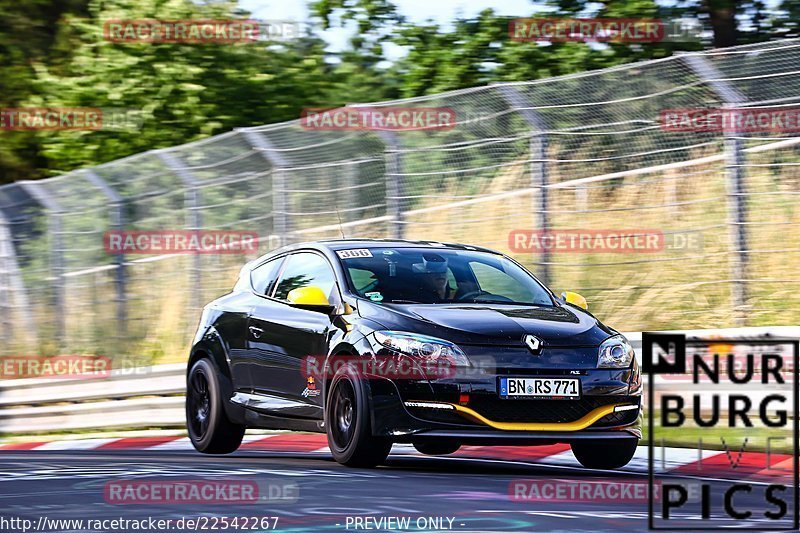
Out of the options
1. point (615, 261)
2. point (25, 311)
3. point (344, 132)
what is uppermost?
point (344, 132)

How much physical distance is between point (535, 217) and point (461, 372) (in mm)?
4948

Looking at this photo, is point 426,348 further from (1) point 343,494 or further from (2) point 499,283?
(2) point 499,283

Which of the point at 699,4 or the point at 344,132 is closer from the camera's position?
the point at 344,132

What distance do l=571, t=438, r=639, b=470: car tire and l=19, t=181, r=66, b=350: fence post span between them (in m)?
10.2

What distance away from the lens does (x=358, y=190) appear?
1556 cm

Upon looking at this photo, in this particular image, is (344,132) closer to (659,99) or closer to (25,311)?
(659,99)

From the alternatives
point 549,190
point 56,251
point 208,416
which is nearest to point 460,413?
point 208,416

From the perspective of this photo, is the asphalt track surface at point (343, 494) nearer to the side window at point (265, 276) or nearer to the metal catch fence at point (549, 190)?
the side window at point (265, 276)

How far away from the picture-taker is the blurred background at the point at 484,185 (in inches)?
516

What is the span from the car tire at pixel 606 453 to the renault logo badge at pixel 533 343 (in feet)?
2.19

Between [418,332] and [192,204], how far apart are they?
820cm

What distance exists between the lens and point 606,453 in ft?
32.3

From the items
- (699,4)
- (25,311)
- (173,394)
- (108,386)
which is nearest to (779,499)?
(173,394)

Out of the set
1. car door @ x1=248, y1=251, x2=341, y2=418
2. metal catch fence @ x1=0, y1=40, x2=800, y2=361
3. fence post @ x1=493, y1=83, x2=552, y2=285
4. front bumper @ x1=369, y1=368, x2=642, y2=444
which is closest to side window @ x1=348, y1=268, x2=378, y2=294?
car door @ x1=248, y1=251, x2=341, y2=418
